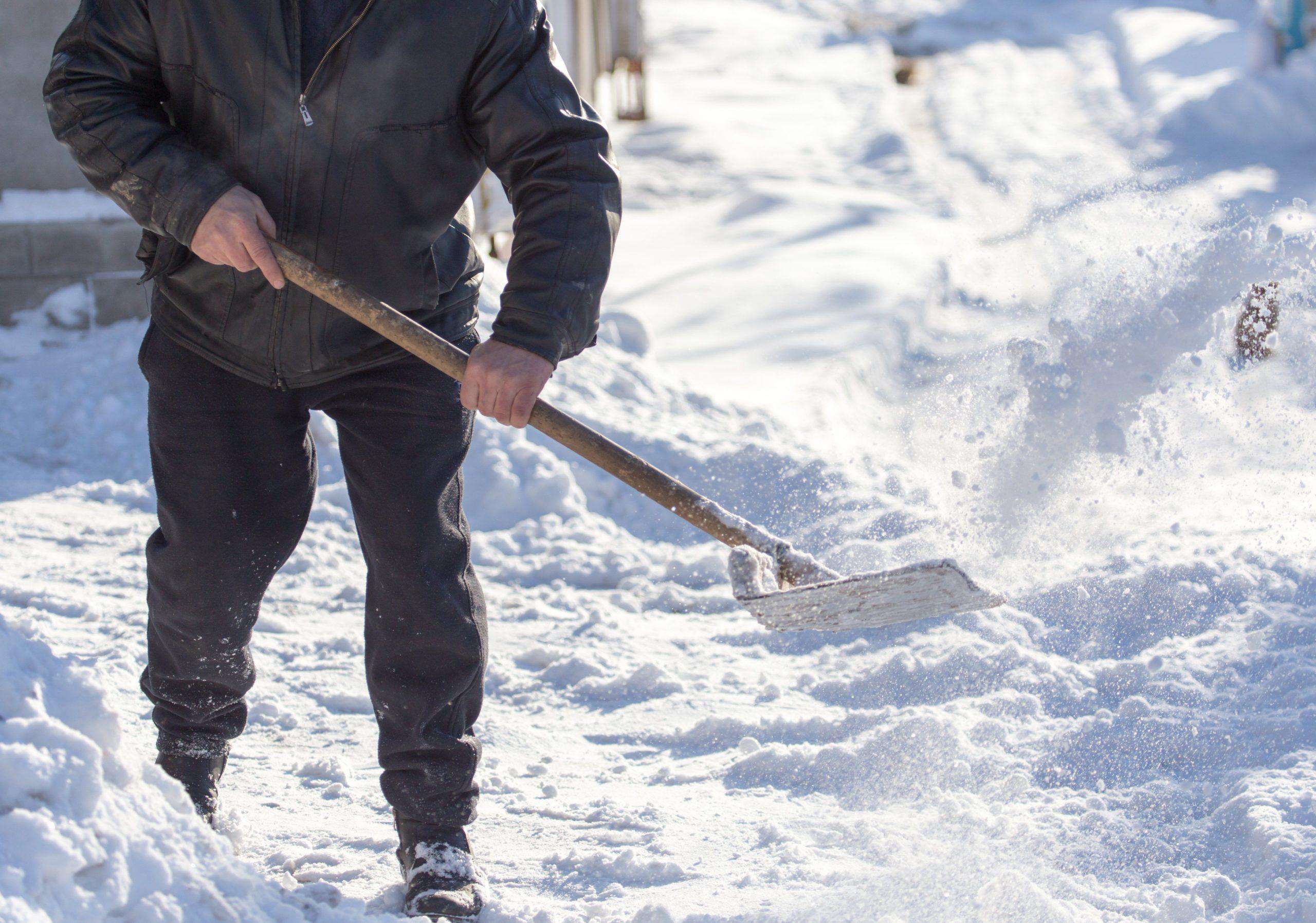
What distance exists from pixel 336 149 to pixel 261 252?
0.19m

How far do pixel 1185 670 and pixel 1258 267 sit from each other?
6.32 feet

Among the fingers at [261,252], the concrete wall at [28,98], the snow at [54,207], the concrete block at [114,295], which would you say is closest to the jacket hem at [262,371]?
the fingers at [261,252]

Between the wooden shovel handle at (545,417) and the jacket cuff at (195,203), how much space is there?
0.34ft

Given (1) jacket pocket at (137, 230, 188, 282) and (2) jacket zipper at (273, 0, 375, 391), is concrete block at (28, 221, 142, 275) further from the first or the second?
(2) jacket zipper at (273, 0, 375, 391)

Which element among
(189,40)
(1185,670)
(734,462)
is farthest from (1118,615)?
(189,40)

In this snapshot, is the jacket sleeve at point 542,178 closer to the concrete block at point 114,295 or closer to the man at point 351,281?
the man at point 351,281

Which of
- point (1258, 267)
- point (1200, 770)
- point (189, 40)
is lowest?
point (1200, 770)

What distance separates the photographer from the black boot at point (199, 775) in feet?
7.02

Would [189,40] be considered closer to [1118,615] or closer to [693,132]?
[1118,615]

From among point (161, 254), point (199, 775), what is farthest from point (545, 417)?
point (199, 775)

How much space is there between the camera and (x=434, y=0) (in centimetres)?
183

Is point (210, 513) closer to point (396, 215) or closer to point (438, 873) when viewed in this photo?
point (396, 215)

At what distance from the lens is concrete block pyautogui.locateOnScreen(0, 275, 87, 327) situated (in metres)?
4.60

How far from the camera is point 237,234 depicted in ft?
5.93
